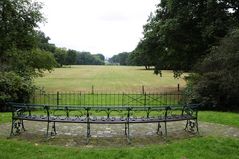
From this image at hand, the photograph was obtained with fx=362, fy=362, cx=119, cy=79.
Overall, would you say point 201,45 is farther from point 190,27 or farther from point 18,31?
point 18,31

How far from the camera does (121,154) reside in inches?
360

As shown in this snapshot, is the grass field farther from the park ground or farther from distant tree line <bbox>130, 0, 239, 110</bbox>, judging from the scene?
the park ground

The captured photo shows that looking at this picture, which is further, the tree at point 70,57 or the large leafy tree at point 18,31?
the tree at point 70,57

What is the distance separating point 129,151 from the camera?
9.39 m

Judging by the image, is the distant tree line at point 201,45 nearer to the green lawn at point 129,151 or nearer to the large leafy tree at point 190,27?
the large leafy tree at point 190,27

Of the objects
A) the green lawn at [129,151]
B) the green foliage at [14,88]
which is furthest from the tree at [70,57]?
the green lawn at [129,151]

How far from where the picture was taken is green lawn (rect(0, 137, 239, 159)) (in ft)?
29.5

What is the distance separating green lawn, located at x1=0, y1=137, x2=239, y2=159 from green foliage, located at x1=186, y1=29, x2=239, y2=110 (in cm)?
1061

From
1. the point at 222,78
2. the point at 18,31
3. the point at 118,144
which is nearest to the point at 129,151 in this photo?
the point at 118,144

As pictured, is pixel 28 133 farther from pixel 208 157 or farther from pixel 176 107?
pixel 208 157

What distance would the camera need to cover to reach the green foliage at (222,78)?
2027 centimetres

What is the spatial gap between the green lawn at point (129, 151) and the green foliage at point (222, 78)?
1061 centimetres

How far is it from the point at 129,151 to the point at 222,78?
12817mm

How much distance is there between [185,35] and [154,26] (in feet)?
13.4
